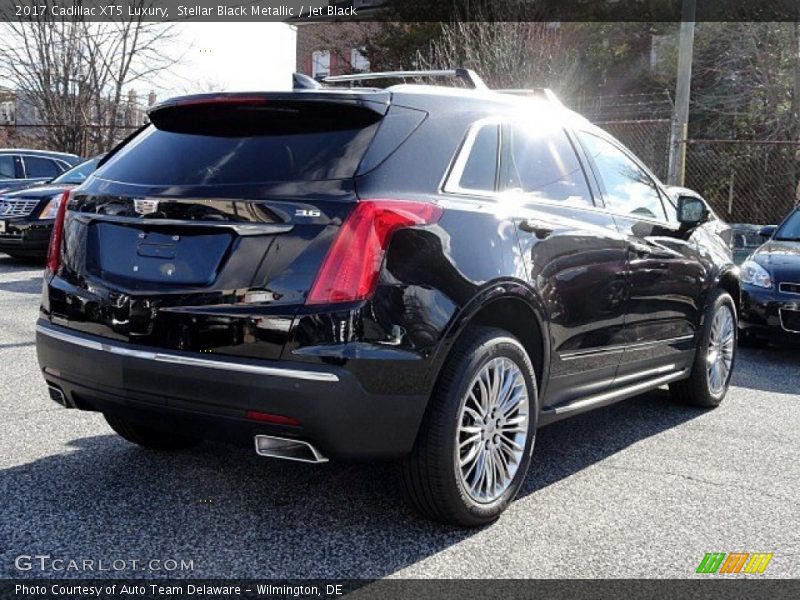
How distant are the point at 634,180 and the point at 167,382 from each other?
3159 millimetres

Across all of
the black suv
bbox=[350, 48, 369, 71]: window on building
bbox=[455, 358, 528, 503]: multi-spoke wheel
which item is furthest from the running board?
bbox=[350, 48, 369, 71]: window on building

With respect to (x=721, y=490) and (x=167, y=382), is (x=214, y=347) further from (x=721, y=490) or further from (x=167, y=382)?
(x=721, y=490)

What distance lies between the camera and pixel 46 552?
10.3 ft

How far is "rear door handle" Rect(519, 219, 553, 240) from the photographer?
12.5ft

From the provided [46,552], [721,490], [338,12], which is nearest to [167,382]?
[46,552]

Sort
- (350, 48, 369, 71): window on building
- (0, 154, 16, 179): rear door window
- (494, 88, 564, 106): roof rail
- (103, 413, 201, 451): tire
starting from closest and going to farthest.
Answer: (103, 413, 201, 451): tire, (494, 88, 564, 106): roof rail, (0, 154, 16, 179): rear door window, (350, 48, 369, 71): window on building

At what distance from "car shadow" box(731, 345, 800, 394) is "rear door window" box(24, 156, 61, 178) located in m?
11.5

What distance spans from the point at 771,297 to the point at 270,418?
6.05 metres

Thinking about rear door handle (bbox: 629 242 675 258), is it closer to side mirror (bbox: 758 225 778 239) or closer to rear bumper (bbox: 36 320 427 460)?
rear bumper (bbox: 36 320 427 460)

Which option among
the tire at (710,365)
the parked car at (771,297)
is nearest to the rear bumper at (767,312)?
the parked car at (771,297)

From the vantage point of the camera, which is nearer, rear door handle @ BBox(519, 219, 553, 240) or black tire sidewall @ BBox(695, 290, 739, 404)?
rear door handle @ BBox(519, 219, 553, 240)

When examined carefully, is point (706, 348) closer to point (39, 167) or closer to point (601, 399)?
point (601, 399)

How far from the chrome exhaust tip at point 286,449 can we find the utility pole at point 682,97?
1070cm

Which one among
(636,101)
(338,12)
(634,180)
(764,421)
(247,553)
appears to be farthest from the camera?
(338,12)
